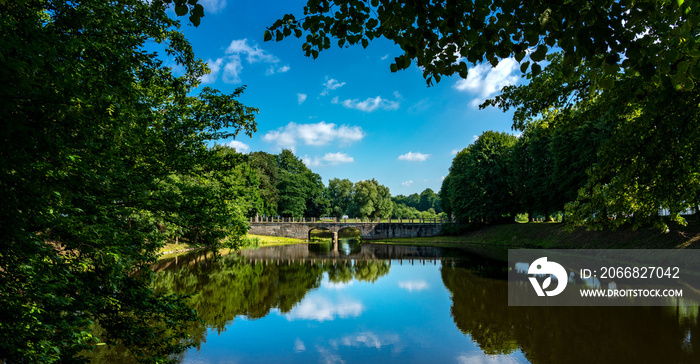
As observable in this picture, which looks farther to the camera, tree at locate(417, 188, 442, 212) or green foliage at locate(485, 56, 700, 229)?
tree at locate(417, 188, 442, 212)

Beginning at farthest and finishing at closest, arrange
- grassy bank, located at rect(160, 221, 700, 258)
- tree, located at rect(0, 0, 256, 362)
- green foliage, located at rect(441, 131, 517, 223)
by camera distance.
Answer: green foliage, located at rect(441, 131, 517, 223), grassy bank, located at rect(160, 221, 700, 258), tree, located at rect(0, 0, 256, 362)

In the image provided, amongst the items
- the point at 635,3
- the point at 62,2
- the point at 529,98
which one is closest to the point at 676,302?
the point at 529,98

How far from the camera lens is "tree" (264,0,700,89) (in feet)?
9.37

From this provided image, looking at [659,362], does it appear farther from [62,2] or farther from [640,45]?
[62,2]

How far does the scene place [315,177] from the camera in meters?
89.9

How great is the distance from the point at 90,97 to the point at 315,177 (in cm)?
8453

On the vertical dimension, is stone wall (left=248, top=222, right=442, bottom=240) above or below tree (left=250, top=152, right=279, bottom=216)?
below

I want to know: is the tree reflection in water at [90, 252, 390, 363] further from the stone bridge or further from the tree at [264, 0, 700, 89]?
the stone bridge

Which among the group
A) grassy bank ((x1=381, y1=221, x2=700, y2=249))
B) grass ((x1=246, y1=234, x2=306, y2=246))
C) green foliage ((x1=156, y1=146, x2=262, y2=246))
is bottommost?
grass ((x1=246, y1=234, x2=306, y2=246))

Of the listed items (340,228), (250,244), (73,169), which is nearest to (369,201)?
(340,228)

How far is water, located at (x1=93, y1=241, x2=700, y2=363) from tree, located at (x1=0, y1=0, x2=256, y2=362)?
2.63 m

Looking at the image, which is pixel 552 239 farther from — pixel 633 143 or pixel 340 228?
pixel 340 228

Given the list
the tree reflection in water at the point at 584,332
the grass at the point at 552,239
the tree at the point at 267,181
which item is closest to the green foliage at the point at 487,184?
the grass at the point at 552,239

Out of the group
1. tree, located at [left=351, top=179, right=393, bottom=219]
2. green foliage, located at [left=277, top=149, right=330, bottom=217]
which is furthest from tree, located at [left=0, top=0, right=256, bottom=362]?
tree, located at [left=351, top=179, right=393, bottom=219]
